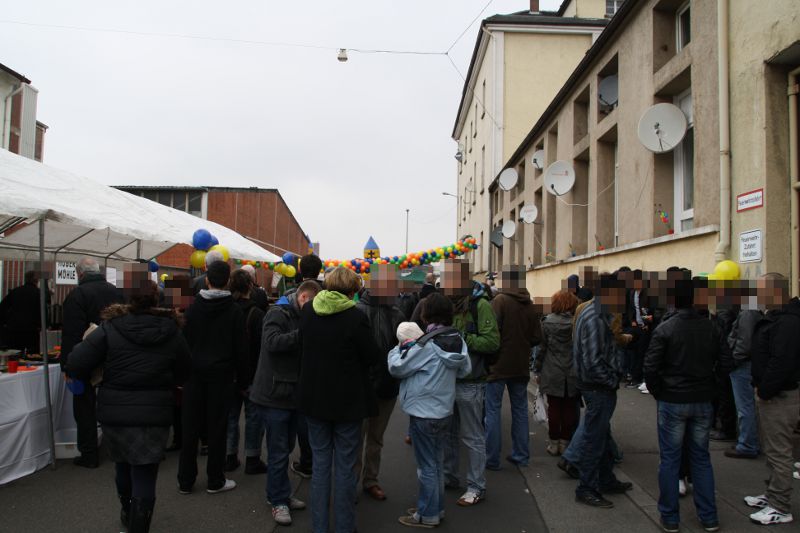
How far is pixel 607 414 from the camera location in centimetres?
452

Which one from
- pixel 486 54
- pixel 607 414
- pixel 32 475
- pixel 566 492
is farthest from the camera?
pixel 486 54

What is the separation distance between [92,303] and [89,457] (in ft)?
5.03

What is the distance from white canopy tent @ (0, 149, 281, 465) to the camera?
5496 millimetres

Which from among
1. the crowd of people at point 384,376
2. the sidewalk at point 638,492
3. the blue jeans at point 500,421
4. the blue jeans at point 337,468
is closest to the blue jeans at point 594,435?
the crowd of people at point 384,376

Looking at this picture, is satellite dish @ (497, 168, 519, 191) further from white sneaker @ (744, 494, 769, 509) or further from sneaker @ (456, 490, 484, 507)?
sneaker @ (456, 490, 484, 507)

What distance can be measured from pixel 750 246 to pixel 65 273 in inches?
430

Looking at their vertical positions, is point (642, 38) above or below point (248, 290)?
above

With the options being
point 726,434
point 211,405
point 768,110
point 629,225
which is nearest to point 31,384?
point 211,405

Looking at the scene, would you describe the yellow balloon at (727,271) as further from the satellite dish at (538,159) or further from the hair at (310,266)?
the satellite dish at (538,159)

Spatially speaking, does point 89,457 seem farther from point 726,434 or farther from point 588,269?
point 726,434

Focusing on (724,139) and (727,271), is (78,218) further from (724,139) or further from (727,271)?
(724,139)

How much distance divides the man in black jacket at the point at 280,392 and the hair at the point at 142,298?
3.11 ft

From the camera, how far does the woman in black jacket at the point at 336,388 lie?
3.72 metres

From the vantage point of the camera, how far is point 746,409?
18.9ft
